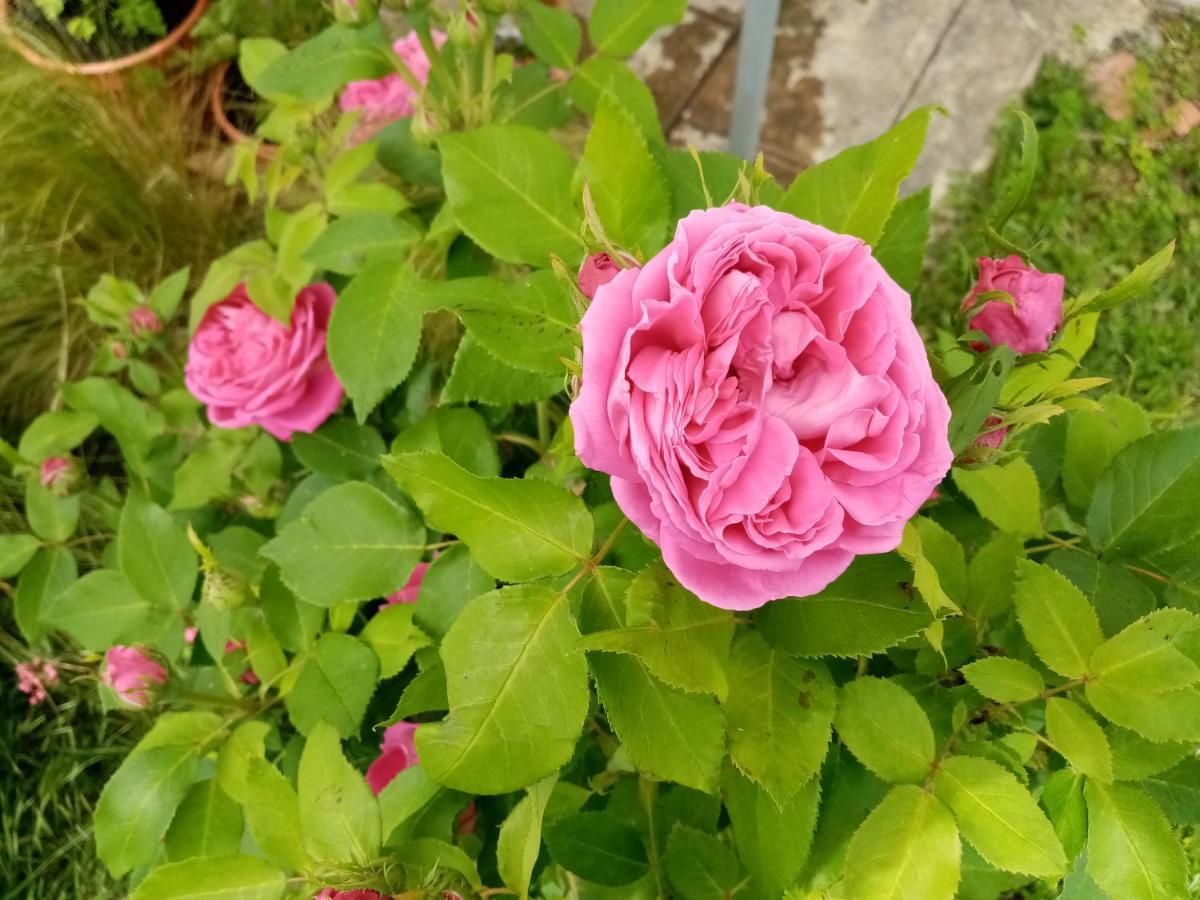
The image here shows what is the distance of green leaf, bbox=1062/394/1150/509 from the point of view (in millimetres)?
622

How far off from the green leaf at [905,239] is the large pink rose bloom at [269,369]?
529mm

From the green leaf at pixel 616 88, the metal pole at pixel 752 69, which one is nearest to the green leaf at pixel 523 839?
the green leaf at pixel 616 88

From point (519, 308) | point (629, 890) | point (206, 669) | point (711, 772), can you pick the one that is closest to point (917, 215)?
point (519, 308)

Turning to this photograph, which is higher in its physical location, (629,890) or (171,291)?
(171,291)

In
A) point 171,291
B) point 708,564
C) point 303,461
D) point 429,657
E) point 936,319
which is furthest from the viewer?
point 936,319

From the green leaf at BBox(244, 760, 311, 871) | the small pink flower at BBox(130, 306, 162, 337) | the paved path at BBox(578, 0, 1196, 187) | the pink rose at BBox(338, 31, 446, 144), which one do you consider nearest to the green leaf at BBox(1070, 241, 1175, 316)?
the green leaf at BBox(244, 760, 311, 871)

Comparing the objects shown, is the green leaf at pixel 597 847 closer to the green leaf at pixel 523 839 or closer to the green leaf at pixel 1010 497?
the green leaf at pixel 523 839

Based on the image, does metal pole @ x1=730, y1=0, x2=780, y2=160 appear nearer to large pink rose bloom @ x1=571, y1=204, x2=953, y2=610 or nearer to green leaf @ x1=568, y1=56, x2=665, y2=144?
green leaf @ x1=568, y1=56, x2=665, y2=144

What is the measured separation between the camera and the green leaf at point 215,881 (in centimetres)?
52

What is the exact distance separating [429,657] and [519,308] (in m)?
0.28

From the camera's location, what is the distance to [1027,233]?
1.59 meters

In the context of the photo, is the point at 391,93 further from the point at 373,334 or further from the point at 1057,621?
the point at 1057,621

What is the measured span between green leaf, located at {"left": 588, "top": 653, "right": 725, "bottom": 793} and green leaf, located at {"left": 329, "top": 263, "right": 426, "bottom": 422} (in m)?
0.35

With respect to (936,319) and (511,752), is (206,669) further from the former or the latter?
(936,319)
